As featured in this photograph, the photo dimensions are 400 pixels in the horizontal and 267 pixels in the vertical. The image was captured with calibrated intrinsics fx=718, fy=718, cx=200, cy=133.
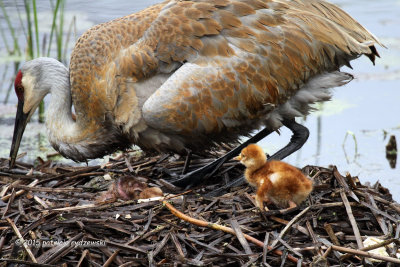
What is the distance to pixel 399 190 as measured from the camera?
6.34 m

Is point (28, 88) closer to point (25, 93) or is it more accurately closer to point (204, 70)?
point (25, 93)

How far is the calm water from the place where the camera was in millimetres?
7039

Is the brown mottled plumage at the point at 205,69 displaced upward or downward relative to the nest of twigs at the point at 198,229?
upward

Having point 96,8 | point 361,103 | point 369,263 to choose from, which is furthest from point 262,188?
point 96,8

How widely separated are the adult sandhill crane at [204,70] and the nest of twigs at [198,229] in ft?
1.77

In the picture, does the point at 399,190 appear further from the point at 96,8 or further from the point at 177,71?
the point at 96,8

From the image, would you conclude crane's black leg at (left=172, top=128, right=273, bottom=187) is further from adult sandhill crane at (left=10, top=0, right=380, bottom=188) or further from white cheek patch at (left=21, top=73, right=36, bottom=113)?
white cheek patch at (left=21, top=73, right=36, bottom=113)

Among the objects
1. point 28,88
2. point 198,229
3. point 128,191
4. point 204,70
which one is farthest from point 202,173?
point 28,88

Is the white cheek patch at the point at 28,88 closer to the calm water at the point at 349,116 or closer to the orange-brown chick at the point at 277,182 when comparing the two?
the calm water at the point at 349,116

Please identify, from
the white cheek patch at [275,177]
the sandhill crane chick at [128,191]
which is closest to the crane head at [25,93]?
the sandhill crane chick at [128,191]

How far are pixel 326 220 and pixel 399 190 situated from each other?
1.90m

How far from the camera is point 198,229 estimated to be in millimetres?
4594

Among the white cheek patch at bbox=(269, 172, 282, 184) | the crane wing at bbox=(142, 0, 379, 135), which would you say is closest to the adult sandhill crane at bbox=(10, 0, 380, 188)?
the crane wing at bbox=(142, 0, 379, 135)

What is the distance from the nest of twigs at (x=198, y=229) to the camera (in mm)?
4328
